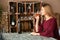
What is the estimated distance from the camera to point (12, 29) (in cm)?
516

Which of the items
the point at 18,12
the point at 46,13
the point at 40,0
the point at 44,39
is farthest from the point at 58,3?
the point at 44,39

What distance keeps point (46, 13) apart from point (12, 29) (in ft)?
9.10

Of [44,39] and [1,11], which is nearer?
[44,39]

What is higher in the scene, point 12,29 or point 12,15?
point 12,15

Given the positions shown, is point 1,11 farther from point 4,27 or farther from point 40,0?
point 40,0

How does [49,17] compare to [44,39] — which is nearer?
[44,39]

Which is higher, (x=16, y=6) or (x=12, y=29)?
(x=16, y=6)

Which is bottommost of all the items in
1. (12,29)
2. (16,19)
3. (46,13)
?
(12,29)

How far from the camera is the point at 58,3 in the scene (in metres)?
5.47

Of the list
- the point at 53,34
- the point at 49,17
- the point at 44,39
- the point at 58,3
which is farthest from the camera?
the point at 58,3

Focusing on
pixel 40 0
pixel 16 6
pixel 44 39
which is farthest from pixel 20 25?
pixel 44 39

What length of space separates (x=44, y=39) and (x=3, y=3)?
135 inches

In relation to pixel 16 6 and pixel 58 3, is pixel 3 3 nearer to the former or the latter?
pixel 16 6

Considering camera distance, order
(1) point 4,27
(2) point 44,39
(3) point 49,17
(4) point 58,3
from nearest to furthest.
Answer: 1. (2) point 44,39
2. (3) point 49,17
3. (1) point 4,27
4. (4) point 58,3
